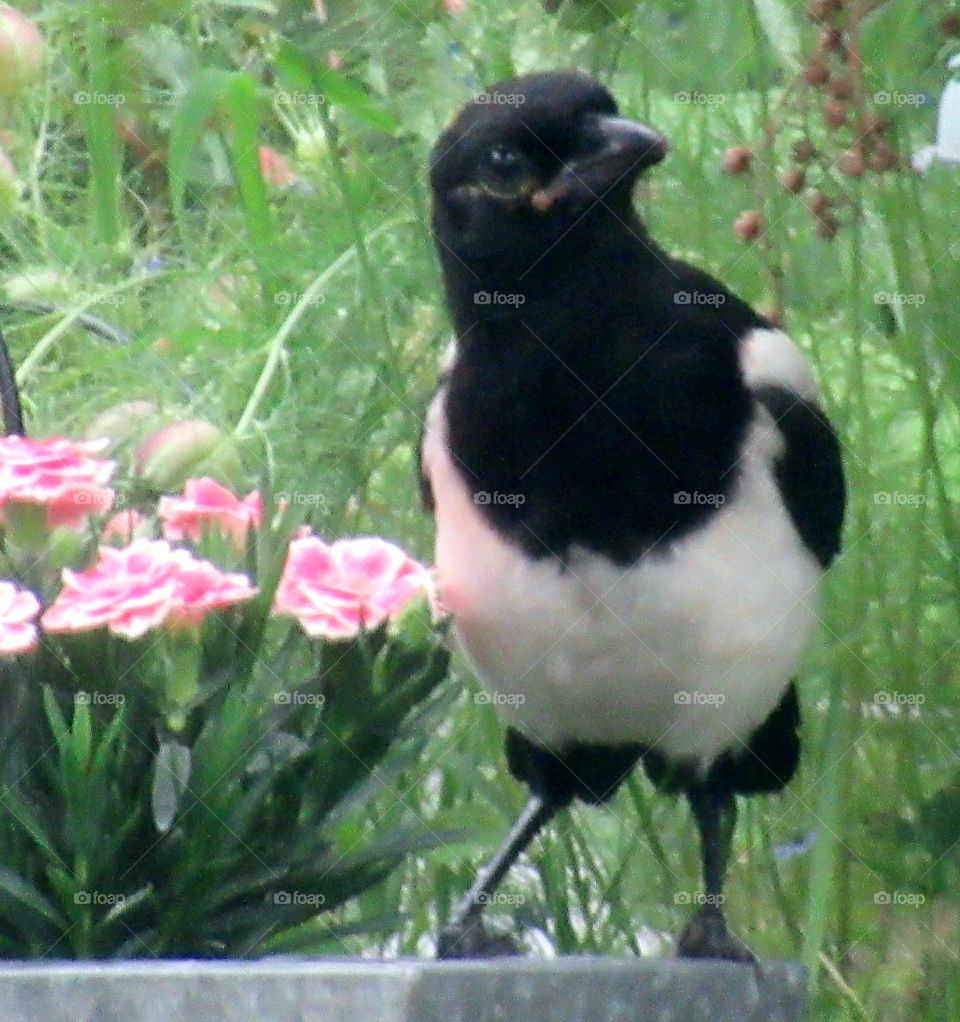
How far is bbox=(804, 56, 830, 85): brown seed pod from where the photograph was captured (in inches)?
47.6

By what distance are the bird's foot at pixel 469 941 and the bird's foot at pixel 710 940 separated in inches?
4.7

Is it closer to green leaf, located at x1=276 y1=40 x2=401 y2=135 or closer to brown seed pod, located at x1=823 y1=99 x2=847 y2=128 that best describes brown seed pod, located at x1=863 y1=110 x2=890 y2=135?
brown seed pod, located at x1=823 y1=99 x2=847 y2=128

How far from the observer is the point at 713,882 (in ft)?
4.25

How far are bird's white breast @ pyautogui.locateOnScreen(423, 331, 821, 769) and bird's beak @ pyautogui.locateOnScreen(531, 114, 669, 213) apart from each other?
0.14 meters

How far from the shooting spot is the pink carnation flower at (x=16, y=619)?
3.01 ft

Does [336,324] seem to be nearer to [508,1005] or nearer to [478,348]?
[478,348]

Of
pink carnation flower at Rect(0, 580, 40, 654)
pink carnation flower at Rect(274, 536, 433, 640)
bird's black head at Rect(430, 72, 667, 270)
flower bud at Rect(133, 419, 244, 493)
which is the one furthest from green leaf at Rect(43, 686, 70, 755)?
bird's black head at Rect(430, 72, 667, 270)

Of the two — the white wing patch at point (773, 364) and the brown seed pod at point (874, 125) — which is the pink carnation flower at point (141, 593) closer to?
the white wing patch at point (773, 364)

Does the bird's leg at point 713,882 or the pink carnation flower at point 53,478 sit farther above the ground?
the pink carnation flower at point 53,478

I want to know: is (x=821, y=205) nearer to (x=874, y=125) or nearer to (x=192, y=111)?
(x=874, y=125)

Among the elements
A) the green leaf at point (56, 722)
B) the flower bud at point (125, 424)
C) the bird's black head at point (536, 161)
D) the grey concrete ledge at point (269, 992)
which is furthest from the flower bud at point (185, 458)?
the grey concrete ledge at point (269, 992)

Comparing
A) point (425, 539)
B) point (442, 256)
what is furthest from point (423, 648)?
point (425, 539)

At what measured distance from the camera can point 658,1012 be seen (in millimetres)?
961

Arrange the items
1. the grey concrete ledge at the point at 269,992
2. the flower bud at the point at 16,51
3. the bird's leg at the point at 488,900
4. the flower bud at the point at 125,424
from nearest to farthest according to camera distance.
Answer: the grey concrete ledge at the point at 269,992 < the bird's leg at the point at 488,900 < the flower bud at the point at 125,424 < the flower bud at the point at 16,51
